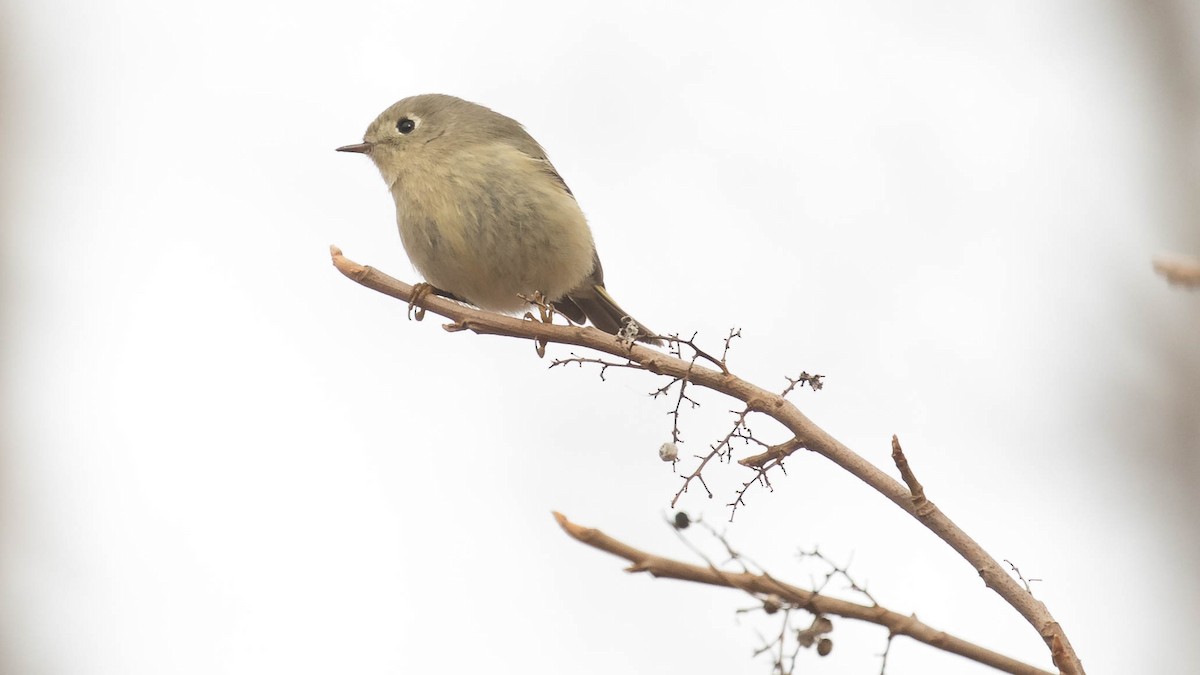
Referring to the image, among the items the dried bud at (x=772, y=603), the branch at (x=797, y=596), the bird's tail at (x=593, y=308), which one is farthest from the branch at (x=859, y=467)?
the bird's tail at (x=593, y=308)

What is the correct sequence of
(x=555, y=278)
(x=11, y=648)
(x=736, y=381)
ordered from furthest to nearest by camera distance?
(x=11, y=648)
(x=555, y=278)
(x=736, y=381)

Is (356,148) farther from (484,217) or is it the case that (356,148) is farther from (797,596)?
(797,596)

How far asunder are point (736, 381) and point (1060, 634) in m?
0.61

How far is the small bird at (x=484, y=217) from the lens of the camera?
4121 millimetres

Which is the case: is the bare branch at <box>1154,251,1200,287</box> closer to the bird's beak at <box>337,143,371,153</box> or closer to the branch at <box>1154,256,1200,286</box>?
the branch at <box>1154,256,1200,286</box>

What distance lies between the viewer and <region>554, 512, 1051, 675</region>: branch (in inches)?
52.7

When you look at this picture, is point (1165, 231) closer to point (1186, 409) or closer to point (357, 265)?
point (1186, 409)

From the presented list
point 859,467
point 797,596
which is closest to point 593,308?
point 859,467

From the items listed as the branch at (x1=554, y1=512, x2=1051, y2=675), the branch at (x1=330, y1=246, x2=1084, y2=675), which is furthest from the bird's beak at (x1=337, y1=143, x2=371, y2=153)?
the branch at (x1=554, y1=512, x2=1051, y2=675)

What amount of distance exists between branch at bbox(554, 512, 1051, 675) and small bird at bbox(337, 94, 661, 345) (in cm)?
262

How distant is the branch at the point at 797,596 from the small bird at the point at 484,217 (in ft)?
8.61

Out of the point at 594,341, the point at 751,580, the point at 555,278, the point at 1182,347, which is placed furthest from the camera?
the point at 1182,347

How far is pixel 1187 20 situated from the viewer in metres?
7.99

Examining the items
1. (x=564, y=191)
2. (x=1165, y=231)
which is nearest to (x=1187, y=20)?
(x=1165, y=231)
